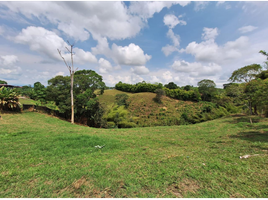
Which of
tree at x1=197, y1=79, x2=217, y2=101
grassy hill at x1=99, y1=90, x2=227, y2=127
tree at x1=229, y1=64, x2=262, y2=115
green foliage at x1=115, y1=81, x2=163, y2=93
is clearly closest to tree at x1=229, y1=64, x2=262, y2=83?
tree at x1=229, y1=64, x2=262, y2=115

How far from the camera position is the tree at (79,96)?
15.2m

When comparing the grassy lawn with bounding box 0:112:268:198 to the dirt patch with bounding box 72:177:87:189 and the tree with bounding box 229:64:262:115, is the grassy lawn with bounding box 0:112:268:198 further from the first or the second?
the tree with bounding box 229:64:262:115

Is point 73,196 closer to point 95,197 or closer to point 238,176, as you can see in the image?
point 95,197

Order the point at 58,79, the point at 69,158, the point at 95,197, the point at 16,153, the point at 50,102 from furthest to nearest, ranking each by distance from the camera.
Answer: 1. the point at 58,79
2. the point at 50,102
3. the point at 16,153
4. the point at 69,158
5. the point at 95,197

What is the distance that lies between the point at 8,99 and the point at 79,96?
6210 millimetres

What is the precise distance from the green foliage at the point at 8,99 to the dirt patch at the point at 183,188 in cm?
1424

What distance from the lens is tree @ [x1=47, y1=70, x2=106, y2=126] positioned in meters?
15.2

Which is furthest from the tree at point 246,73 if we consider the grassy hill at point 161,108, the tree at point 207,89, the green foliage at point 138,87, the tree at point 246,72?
the green foliage at point 138,87

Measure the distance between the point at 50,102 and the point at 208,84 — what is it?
33.3 metres

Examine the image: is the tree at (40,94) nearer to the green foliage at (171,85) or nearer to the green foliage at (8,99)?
the green foliage at (8,99)

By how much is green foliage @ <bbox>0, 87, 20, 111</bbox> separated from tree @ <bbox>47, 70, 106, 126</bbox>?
4.06 metres

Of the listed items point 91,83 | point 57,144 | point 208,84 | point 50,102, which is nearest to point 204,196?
point 57,144

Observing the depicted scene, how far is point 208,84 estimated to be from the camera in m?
30.5

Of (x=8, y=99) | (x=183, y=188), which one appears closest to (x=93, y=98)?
(x=8, y=99)
